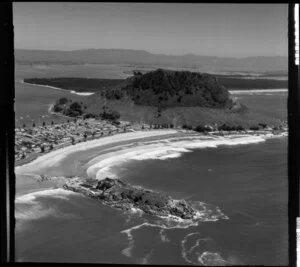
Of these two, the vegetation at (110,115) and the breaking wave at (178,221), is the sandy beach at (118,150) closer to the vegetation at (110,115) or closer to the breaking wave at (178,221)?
the vegetation at (110,115)

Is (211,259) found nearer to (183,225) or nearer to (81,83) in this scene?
(183,225)

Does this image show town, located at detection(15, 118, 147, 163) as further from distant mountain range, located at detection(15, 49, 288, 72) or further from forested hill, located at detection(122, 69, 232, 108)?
distant mountain range, located at detection(15, 49, 288, 72)

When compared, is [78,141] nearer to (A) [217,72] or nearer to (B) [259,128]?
(A) [217,72]

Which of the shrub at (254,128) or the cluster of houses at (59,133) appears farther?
the shrub at (254,128)

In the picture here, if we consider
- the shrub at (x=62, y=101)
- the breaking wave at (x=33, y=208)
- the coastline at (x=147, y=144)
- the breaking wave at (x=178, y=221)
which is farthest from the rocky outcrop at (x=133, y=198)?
the shrub at (x=62, y=101)

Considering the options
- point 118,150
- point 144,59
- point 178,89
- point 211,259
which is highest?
point 144,59

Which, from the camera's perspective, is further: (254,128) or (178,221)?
(254,128)

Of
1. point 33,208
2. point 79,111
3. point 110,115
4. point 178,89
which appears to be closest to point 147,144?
point 110,115

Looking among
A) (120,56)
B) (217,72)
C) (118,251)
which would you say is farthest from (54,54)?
(118,251)
